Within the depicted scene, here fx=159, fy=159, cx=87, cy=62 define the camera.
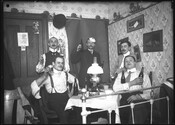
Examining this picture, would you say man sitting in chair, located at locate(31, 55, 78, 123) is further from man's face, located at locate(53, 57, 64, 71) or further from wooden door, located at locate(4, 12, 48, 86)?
wooden door, located at locate(4, 12, 48, 86)

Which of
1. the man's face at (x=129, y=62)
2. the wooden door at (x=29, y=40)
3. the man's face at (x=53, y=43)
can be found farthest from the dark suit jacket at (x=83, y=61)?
the man's face at (x=129, y=62)

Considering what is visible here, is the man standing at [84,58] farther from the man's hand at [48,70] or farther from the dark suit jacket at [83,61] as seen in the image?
the man's hand at [48,70]

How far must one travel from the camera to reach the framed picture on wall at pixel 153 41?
7.86 feet

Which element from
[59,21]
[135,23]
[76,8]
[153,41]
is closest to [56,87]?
[59,21]

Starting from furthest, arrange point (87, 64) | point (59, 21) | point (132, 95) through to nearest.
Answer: point (59, 21)
point (87, 64)
point (132, 95)

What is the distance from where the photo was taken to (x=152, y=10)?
252 cm

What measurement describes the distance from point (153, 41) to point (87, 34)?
4.66 ft

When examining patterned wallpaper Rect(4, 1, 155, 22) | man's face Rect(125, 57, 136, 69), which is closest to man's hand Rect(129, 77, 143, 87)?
man's face Rect(125, 57, 136, 69)

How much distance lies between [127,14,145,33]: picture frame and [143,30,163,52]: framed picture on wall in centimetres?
21

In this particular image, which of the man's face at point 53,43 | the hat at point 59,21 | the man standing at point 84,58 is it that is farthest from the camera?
the hat at point 59,21

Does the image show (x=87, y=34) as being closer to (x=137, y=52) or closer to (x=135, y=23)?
(x=135, y=23)

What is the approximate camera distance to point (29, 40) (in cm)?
282

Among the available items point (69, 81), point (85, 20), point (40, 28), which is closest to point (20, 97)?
point (69, 81)

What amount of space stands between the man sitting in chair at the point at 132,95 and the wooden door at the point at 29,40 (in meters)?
1.52
